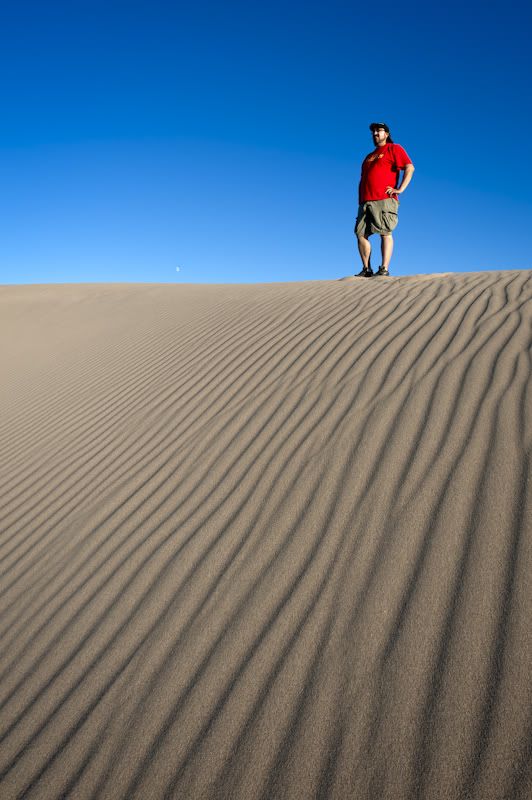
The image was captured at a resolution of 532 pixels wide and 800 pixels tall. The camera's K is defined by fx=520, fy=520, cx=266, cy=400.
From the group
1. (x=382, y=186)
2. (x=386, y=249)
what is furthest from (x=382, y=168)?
(x=386, y=249)

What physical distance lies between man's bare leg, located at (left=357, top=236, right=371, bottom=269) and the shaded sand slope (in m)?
→ 2.90

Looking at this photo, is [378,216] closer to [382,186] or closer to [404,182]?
[382,186]

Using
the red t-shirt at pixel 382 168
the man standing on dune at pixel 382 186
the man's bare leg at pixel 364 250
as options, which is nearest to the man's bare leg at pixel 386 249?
the man standing on dune at pixel 382 186

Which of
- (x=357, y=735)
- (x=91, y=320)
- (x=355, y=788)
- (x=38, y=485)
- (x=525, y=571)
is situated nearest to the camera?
(x=355, y=788)

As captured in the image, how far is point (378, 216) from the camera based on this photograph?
259 inches

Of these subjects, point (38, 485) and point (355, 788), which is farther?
point (38, 485)

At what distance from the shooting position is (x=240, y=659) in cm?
176

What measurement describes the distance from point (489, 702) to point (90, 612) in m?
1.57

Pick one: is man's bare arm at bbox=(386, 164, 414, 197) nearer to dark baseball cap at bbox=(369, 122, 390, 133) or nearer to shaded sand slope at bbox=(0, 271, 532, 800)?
dark baseball cap at bbox=(369, 122, 390, 133)

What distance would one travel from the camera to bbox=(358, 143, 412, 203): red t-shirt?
251 inches

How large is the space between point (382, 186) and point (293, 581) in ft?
18.8

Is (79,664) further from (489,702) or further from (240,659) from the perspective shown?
(489,702)

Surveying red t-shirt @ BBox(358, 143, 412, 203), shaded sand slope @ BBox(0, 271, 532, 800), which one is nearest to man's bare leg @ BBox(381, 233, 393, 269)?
red t-shirt @ BBox(358, 143, 412, 203)

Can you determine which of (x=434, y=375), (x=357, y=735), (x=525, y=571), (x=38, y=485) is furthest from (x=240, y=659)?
(x=38, y=485)
